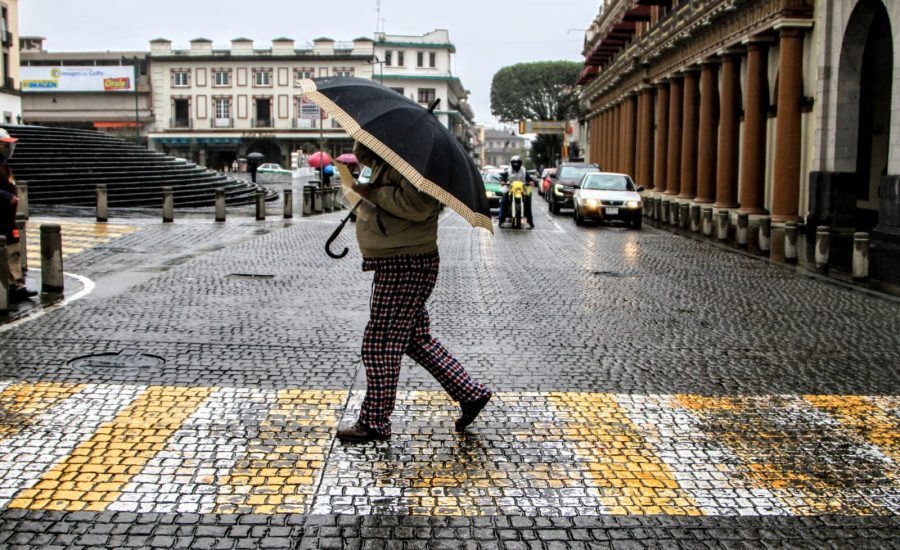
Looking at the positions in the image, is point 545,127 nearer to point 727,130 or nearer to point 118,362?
point 727,130

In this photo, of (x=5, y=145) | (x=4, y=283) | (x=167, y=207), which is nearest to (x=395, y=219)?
(x=4, y=283)

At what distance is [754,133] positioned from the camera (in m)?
26.1

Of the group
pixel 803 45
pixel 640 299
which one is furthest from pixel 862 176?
pixel 640 299

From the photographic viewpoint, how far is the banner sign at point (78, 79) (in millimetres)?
89062

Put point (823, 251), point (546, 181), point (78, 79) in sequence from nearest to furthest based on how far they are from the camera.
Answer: point (823, 251), point (546, 181), point (78, 79)

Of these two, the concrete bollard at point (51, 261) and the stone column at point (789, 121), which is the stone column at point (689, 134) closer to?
the stone column at point (789, 121)

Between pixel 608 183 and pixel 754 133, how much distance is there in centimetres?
420

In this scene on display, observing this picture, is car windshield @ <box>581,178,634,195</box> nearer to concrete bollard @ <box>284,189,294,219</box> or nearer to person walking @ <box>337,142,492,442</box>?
concrete bollard @ <box>284,189,294,219</box>

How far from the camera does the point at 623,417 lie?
614 cm

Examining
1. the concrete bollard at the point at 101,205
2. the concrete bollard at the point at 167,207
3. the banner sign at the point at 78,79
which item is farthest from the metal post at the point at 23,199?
the banner sign at the point at 78,79

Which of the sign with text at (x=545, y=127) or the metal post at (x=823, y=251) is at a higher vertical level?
the sign with text at (x=545, y=127)

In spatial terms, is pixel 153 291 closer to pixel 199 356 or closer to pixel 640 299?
pixel 199 356

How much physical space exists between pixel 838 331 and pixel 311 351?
5304 mm

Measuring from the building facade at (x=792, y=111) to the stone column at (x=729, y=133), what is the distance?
4cm
